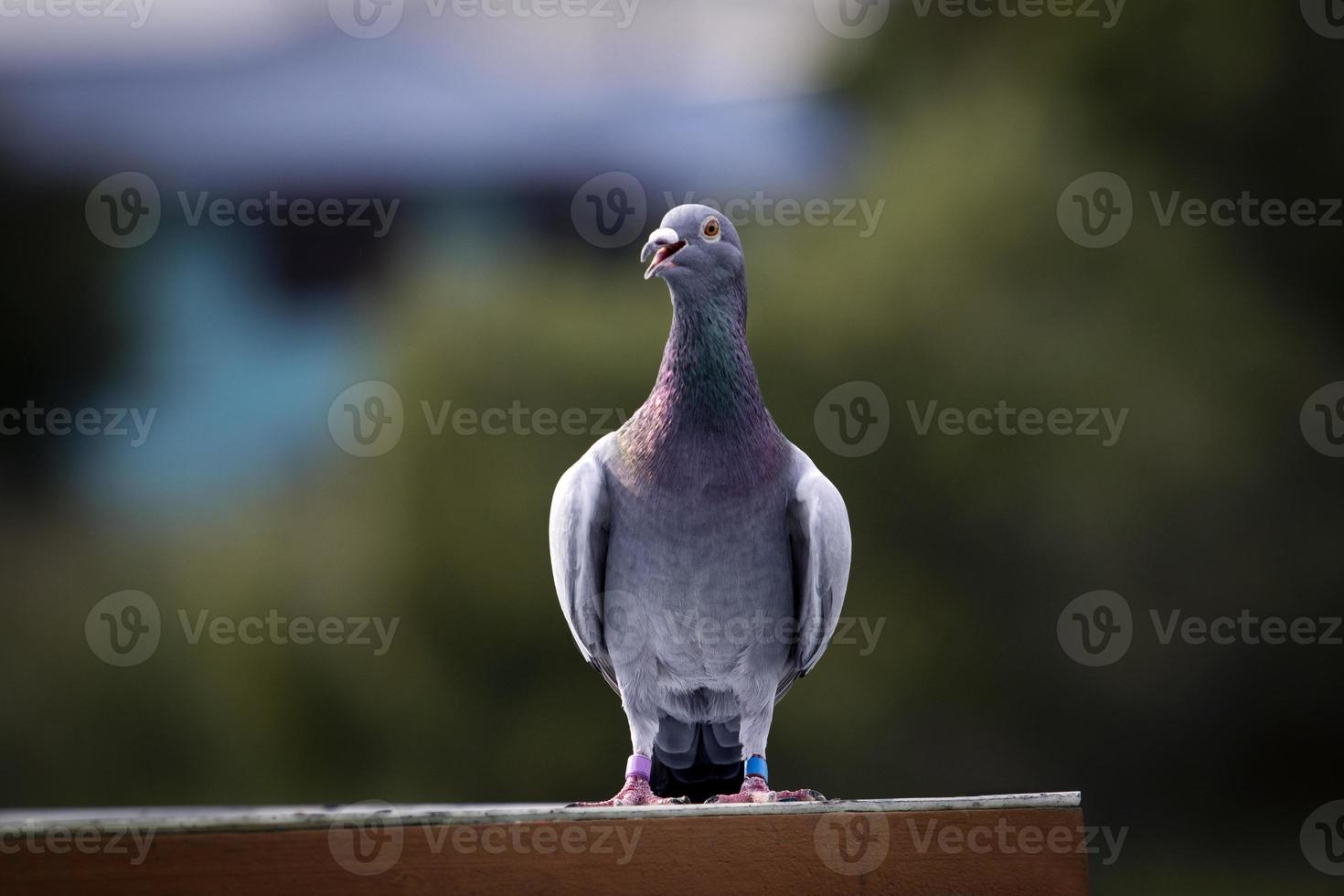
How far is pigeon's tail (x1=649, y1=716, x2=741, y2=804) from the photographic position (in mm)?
3188

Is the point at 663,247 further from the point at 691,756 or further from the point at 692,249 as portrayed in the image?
the point at 691,756

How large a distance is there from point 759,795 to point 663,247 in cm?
127

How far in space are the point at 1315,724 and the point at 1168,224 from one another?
2.83 meters

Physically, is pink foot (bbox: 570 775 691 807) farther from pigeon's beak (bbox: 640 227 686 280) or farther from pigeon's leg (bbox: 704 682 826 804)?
pigeon's beak (bbox: 640 227 686 280)

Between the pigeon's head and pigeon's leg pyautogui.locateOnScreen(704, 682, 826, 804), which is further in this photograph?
pigeon's leg pyautogui.locateOnScreen(704, 682, 826, 804)

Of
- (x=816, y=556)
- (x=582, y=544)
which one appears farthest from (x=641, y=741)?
(x=816, y=556)

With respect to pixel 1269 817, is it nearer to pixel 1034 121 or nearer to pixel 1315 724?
pixel 1315 724

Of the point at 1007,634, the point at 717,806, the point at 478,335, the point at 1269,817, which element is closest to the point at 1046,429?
the point at 1007,634

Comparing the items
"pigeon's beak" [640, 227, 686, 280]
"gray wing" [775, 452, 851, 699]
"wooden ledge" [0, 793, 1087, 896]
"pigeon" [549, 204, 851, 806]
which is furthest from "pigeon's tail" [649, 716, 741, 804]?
"pigeon's beak" [640, 227, 686, 280]

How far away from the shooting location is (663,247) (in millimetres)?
2979

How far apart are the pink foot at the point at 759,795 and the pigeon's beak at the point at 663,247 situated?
120 centimetres

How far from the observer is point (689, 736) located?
3199mm

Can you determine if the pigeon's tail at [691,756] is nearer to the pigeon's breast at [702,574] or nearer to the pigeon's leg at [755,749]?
the pigeon's leg at [755,749]

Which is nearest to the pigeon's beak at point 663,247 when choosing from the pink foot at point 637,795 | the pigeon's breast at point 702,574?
the pigeon's breast at point 702,574
